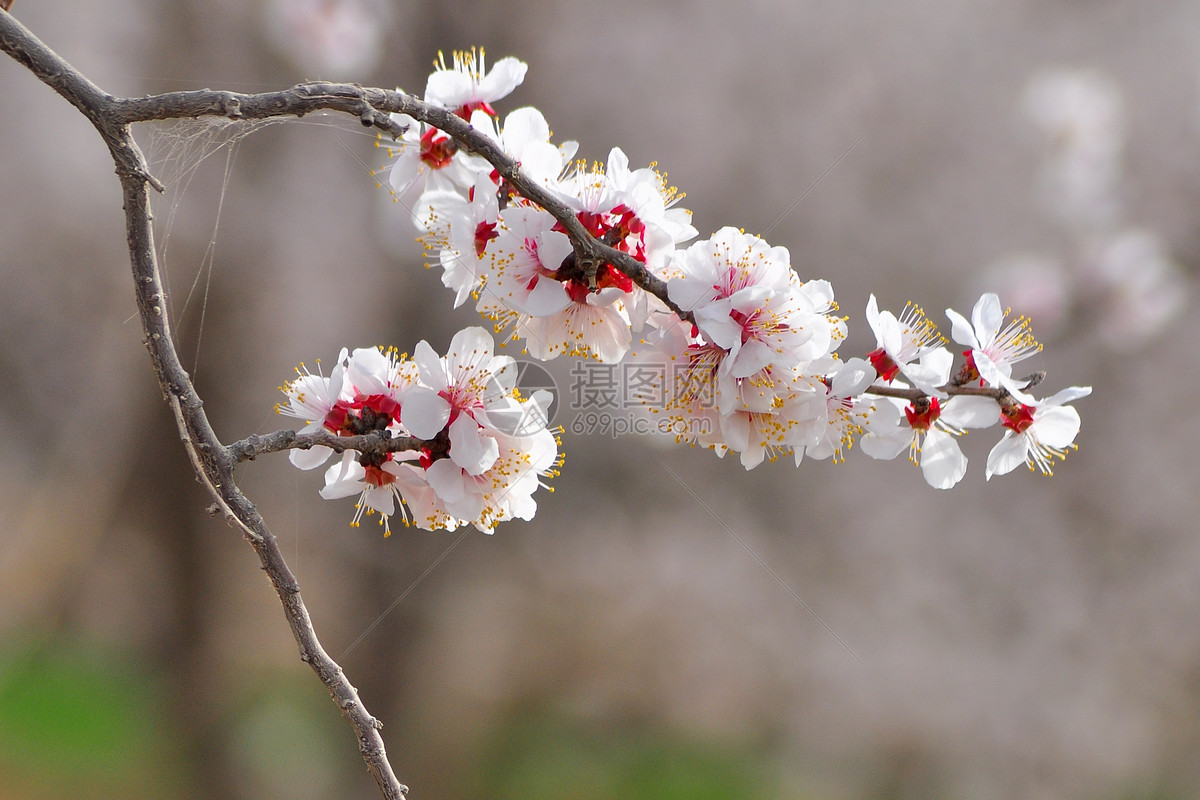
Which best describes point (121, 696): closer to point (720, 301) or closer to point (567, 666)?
point (567, 666)

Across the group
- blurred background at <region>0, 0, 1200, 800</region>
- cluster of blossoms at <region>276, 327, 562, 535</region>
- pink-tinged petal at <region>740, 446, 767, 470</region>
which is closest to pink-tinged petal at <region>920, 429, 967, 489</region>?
pink-tinged petal at <region>740, 446, 767, 470</region>

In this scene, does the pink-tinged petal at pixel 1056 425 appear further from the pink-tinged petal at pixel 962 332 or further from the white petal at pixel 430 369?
the white petal at pixel 430 369

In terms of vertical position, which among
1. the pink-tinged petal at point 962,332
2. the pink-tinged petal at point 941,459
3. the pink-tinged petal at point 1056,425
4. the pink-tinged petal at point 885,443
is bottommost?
the pink-tinged petal at point 885,443

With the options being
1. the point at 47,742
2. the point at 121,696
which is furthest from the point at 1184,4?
the point at 47,742

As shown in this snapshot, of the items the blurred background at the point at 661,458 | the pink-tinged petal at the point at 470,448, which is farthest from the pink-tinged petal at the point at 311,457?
the blurred background at the point at 661,458

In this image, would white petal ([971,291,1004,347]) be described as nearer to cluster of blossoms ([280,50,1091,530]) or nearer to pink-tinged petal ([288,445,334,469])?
cluster of blossoms ([280,50,1091,530])
